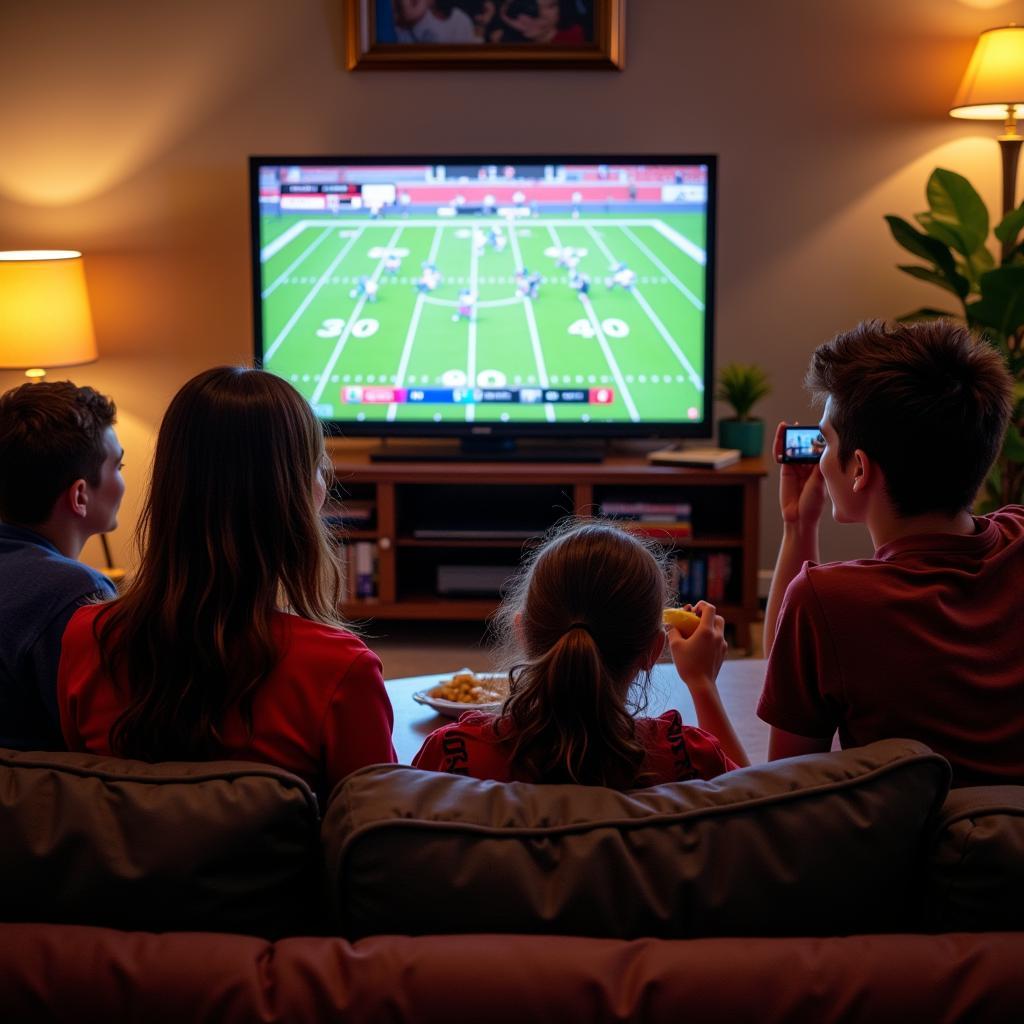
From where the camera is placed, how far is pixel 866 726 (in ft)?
4.56

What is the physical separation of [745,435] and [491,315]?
935mm

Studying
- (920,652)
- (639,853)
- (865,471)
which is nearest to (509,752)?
(639,853)

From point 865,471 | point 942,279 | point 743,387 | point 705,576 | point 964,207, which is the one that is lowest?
point 705,576

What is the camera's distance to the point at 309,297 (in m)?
4.33

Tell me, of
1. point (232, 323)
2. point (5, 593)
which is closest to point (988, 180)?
point (232, 323)

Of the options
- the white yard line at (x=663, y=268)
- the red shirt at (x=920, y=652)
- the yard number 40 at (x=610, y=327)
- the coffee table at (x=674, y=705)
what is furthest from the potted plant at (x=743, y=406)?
the red shirt at (x=920, y=652)

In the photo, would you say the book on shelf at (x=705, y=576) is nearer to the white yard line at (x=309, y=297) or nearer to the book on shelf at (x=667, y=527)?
the book on shelf at (x=667, y=527)

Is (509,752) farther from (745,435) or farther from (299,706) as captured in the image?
(745,435)

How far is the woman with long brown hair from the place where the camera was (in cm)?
133

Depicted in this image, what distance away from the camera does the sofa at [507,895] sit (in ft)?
3.00

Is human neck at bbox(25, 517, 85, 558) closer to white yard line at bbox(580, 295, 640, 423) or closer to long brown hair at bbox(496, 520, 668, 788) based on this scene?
long brown hair at bbox(496, 520, 668, 788)

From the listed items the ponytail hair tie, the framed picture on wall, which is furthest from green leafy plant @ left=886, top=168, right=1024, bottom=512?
the ponytail hair tie

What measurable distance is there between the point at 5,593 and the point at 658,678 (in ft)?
3.53

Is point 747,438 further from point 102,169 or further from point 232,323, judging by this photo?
point 102,169
